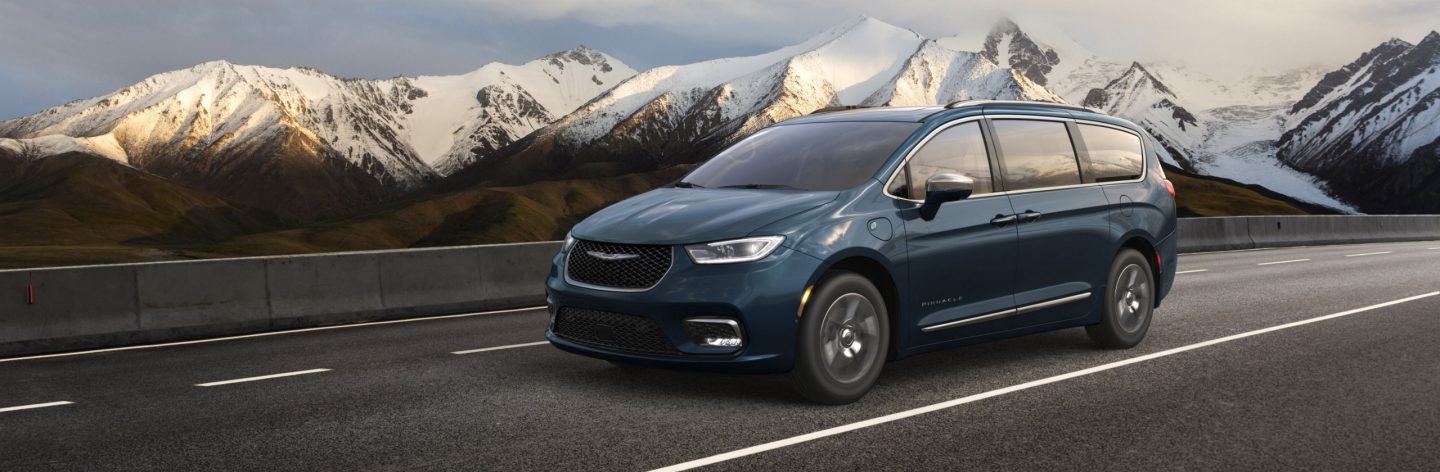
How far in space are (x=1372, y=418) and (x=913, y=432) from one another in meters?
2.45

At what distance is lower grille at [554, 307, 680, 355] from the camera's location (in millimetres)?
6449

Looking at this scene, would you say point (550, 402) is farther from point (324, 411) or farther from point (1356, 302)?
point (1356, 302)

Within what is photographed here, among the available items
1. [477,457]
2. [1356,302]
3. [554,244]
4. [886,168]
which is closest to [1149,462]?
[886,168]

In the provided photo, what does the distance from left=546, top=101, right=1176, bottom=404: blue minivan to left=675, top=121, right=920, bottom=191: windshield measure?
0.02 metres

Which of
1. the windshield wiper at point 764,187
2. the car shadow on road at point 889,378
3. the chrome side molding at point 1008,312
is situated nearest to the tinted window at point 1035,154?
the chrome side molding at point 1008,312

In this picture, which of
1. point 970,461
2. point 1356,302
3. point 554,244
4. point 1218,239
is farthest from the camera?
point 1218,239

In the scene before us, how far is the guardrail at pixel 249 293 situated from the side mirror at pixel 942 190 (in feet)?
23.9

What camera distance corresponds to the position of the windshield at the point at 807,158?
708cm

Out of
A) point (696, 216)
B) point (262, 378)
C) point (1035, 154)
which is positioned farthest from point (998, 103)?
point (262, 378)

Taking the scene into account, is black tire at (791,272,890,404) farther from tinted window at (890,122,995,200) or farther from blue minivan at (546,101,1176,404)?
tinted window at (890,122,995,200)

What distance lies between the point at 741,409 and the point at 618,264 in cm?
103

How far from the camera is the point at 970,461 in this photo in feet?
17.5

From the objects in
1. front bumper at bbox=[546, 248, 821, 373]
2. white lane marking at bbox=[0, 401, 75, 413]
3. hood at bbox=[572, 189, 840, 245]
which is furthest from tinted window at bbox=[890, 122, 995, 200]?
white lane marking at bbox=[0, 401, 75, 413]

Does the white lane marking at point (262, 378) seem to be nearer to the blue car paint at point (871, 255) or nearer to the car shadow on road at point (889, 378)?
the car shadow on road at point (889, 378)
